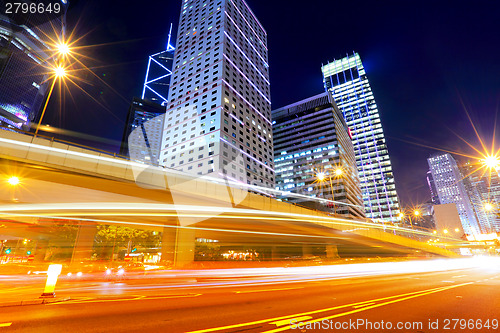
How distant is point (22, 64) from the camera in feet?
Result: 443

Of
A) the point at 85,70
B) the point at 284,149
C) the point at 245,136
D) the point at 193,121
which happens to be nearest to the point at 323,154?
the point at 284,149

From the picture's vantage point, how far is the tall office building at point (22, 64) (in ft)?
415

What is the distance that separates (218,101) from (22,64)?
138394mm

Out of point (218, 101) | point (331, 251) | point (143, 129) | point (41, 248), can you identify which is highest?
point (143, 129)

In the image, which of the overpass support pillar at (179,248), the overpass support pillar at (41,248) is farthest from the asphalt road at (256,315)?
the overpass support pillar at (41,248)

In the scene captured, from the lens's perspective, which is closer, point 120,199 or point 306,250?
point 120,199

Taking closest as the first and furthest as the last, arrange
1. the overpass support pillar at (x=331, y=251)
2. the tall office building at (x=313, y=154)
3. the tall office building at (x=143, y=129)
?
the overpass support pillar at (x=331, y=251) < the tall office building at (x=313, y=154) < the tall office building at (x=143, y=129)

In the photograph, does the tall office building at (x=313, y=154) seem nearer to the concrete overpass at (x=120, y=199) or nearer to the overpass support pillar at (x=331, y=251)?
the overpass support pillar at (x=331, y=251)

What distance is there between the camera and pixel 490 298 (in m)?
9.30

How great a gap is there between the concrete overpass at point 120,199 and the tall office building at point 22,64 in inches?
5571

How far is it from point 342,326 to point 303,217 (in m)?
25.4

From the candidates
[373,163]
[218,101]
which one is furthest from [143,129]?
[373,163]

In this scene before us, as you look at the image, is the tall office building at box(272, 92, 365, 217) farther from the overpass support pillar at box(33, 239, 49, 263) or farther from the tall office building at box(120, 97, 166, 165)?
the tall office building at box(120, 97, 166, 165)

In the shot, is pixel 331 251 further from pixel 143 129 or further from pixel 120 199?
pixel 143 129
